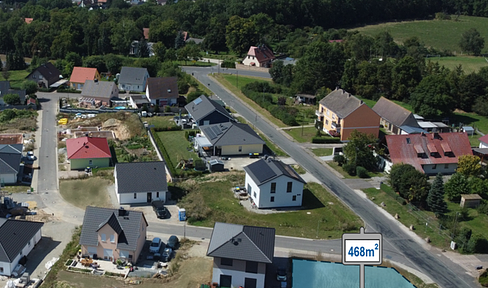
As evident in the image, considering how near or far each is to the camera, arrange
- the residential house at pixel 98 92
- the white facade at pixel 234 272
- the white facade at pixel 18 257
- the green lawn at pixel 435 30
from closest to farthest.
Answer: the white facade at pixel 234 272 < the white facade at pixel 18 257 < the residential house at pixel 98 92 < the green lawn at pixel 435 30

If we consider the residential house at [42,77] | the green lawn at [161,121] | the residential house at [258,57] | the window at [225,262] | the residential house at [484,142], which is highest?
the residential house at [258,57]

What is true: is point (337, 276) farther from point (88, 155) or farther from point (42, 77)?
point (42, 77)

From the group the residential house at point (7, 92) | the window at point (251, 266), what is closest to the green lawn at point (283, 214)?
the window at point (251, 266)

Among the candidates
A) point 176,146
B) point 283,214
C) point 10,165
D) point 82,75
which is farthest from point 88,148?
point 82,75

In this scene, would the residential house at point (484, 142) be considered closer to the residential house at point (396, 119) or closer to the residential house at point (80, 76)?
the residential house at point (396, 119)

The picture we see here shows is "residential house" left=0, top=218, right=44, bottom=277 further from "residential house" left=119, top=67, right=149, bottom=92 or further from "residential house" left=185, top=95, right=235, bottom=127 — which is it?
"residential house" left=119, top=67, right=149, bottom=92

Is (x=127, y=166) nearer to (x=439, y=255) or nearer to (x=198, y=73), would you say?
(x=439, y=255)
